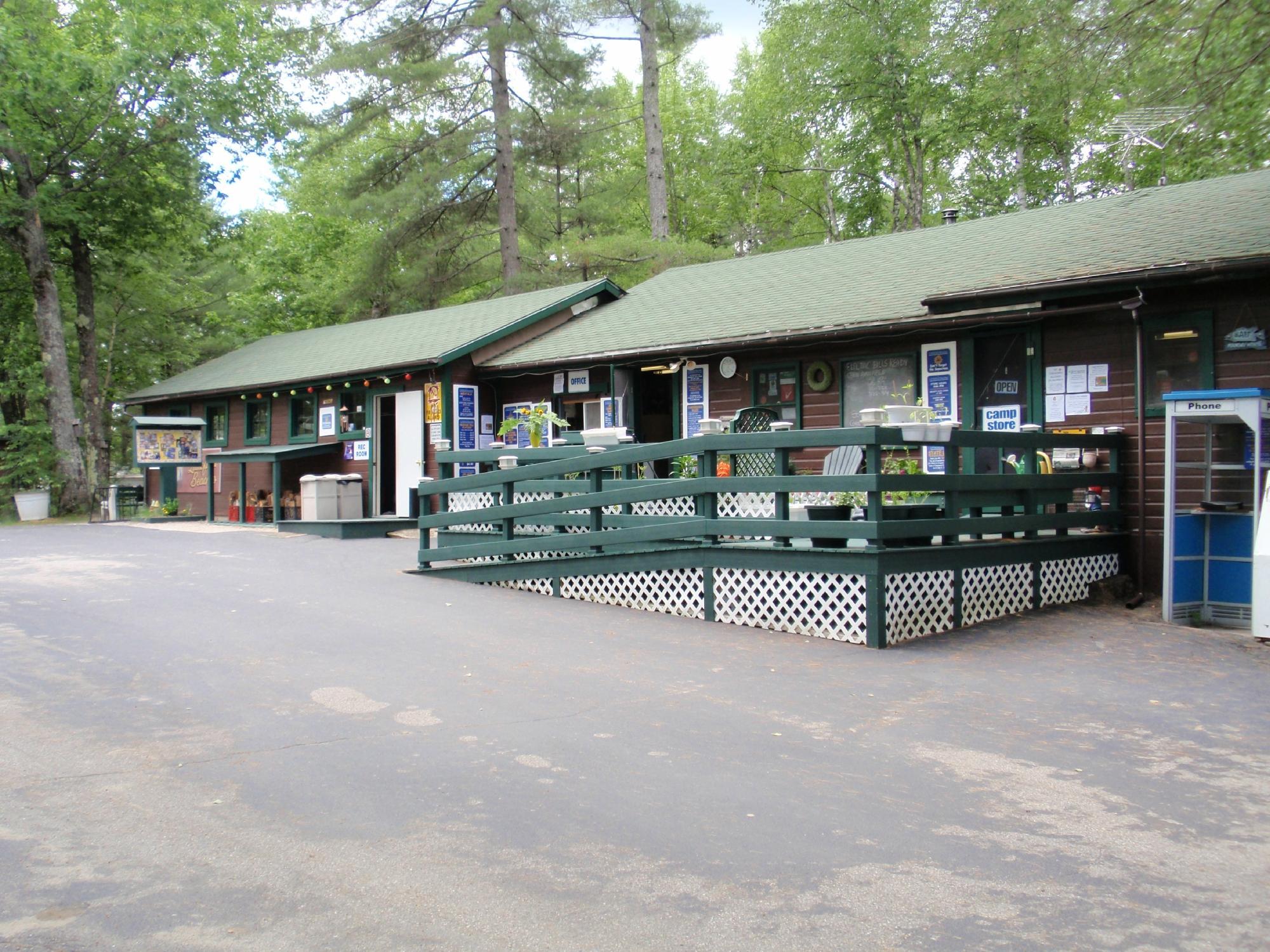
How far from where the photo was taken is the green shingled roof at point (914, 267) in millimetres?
11031

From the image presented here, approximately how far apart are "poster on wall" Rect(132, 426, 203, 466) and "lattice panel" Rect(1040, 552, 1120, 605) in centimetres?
1996

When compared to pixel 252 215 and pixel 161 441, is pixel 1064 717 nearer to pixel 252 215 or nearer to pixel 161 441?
pixel 161 441

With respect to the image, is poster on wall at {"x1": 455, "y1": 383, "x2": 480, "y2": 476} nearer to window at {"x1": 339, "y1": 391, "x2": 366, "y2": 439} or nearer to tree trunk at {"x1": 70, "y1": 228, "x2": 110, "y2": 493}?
window at {"x1": 339, "y1": 391, "x2": 366, "y2": 439}

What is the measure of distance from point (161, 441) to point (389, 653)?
18478mm

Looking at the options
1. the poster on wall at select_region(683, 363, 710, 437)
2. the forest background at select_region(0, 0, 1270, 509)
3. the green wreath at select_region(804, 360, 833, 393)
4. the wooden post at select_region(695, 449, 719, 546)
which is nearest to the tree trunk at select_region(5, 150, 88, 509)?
the forest background at select_region(0, 0, 1270, 509)

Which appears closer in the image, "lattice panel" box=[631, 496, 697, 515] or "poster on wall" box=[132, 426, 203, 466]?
"lattice panel" box=[631, 496, 697, 515]

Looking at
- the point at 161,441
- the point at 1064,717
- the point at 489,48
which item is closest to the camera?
the point at 1064,717

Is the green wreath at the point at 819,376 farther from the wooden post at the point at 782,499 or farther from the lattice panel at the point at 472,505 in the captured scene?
the wooden post at the point at 782,499

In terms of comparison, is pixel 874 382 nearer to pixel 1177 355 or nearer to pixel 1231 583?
pixel 1177 355

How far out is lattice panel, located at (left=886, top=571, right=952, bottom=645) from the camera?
781 centimetres

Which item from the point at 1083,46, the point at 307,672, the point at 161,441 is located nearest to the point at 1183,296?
the point at 1083,46

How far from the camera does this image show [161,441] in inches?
906

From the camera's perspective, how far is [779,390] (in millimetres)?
14164

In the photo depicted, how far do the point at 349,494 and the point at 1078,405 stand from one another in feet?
42.9
